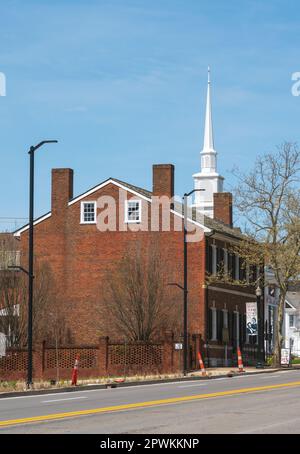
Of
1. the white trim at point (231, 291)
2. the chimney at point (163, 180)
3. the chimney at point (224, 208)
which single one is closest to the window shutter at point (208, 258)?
the white trim at point (231, 291)

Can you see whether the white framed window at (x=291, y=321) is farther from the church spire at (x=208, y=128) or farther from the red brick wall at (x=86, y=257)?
the red brick wall at (x=86, y=257)

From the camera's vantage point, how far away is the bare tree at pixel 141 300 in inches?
2168

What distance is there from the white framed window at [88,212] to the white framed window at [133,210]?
196 cm

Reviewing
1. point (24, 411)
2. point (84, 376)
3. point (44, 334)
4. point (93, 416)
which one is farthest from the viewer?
point (44, 334)

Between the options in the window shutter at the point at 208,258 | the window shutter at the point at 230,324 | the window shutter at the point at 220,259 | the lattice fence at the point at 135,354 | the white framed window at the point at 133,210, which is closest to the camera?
the lattice fence at the point at 135,354

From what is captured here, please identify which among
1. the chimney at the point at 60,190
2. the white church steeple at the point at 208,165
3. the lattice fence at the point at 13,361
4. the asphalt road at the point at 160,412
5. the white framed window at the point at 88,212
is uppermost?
the white church steeple at the point at 208,165

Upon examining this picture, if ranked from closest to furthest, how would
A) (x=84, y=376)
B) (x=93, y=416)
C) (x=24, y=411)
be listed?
1. (x=93, y=416)
2. (x=24, y=411)
3. (x=84, y=376)

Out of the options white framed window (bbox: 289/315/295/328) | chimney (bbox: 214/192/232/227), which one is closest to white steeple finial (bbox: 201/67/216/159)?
white framed window (bbox: 289/315/295/328)

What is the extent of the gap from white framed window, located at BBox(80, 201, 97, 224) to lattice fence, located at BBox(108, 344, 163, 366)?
415 inches

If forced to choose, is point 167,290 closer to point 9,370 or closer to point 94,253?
point 94,253

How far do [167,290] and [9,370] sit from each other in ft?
36.3

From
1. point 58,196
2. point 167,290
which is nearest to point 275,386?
point 167,290

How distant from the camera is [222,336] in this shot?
60.4 meters

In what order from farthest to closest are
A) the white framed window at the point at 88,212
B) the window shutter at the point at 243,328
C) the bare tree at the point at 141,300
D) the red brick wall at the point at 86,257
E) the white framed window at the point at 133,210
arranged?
1. the window shutter at the point at 243,328
2. the white framed window at the point at 88,212
3. the white framed window at the point at 133,210
4. the red brick wall at the point at 86,257
5. the bare tree at the point at 141,300
